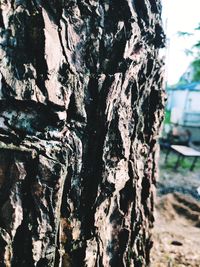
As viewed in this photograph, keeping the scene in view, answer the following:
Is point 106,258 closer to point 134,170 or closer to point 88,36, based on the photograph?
point 134,170

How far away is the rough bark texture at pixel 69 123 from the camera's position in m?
1.43

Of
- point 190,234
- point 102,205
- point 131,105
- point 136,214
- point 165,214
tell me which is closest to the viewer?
point 102,205

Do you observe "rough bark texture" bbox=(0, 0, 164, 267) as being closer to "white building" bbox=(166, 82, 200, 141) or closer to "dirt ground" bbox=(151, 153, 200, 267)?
"dirt ground" bbox=(151, 153, 200, 267)

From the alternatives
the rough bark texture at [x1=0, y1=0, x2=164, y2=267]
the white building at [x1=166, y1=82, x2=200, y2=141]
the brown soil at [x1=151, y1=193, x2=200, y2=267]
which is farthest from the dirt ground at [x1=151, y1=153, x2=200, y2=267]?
the white building at [x1=166, y1=82, x2=200, y2=141]

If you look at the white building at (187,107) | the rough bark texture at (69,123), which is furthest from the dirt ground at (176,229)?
the white building at (187,107)

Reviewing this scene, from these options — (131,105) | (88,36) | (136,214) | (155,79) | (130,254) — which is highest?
(88,36)

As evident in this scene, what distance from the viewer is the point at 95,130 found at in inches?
64.7

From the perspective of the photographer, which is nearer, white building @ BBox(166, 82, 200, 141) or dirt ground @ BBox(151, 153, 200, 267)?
dirt ground @ BBox(151, 153, 200, 267)

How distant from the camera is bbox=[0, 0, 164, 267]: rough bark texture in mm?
1431

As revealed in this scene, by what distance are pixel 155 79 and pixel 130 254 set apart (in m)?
1.35

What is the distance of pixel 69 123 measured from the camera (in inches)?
62.0

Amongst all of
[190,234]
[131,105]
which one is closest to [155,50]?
[131,105]

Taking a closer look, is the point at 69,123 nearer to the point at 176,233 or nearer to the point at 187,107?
the point at 176,233

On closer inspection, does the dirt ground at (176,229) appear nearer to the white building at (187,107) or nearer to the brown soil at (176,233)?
the brown soil at (176,233)
